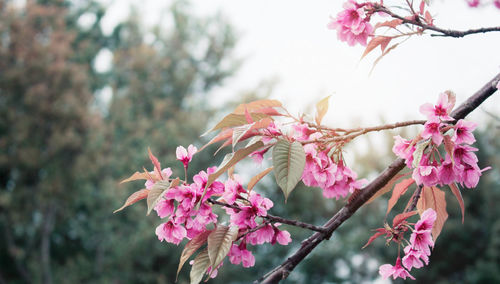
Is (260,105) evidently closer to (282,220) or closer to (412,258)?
(282,220)

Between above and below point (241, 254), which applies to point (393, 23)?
above

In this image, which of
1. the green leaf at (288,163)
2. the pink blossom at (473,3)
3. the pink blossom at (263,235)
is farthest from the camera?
the pink blossom at (473,3)

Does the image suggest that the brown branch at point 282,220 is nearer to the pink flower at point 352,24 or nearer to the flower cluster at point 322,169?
the flower cluster at point 322,169

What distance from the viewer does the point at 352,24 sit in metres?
0.56

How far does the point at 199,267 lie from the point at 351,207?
0.65 ft

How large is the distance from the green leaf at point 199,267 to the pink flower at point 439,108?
0.98 ft

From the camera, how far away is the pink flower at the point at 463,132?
0.46 m

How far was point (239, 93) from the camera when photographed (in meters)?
8.59

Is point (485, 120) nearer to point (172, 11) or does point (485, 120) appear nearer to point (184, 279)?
point (184, 279)

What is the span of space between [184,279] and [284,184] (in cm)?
670

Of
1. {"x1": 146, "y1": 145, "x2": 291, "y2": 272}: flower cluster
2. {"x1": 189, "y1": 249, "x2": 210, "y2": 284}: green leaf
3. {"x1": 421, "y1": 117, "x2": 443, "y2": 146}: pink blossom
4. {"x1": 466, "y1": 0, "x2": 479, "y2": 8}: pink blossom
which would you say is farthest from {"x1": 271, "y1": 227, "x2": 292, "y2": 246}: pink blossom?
{"x1": 466, "y1": 0, "x2": 479, "y2": 8}: pink blossom

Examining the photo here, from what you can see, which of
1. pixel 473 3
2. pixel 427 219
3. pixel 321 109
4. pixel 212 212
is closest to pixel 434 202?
pixel 427 219

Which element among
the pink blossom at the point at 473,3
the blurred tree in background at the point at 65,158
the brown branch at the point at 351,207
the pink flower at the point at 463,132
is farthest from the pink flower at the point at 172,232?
the blurred tree in background at the point at 65,158

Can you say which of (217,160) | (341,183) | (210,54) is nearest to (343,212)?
(341,183)
